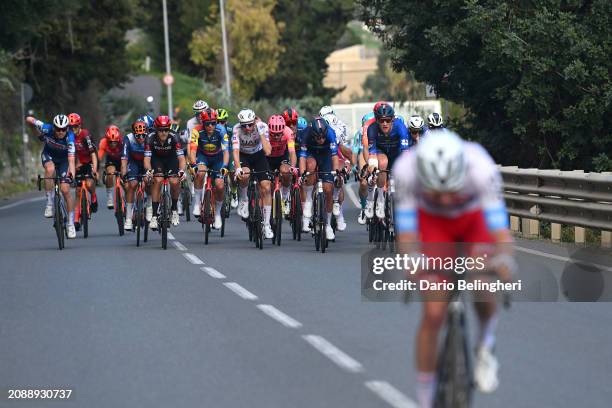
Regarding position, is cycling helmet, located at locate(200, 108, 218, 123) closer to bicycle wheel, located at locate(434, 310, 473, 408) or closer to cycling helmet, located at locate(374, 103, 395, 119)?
cycling helmet, located at locate(374, 103, 395, 119)

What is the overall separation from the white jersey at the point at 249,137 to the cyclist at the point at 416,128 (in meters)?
1.99

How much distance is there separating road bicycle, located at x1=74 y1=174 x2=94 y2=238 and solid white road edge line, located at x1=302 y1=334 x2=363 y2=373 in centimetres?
1245

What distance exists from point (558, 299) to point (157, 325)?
3.93m

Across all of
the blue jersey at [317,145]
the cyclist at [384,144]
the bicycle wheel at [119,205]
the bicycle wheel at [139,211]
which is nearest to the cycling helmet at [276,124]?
the blue jersey at [317,145]

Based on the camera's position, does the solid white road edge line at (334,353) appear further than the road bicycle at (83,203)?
No

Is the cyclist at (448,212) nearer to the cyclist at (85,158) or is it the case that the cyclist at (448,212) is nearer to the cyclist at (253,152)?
the cyclist at (253,152)

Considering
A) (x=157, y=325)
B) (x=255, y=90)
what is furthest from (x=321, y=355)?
(x=255, y=90)

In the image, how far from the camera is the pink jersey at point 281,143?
22.0m

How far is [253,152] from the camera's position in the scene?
21.6 meters

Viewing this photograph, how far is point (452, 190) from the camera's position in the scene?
25.6 feet

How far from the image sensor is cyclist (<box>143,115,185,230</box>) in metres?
21.9

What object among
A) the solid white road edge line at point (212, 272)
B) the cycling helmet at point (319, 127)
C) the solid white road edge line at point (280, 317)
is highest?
the cycling helmet at point (319, 127)

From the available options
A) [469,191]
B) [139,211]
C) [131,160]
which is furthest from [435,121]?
[469,191]

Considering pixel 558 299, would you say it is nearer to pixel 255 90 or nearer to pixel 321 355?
pixel 321 355
